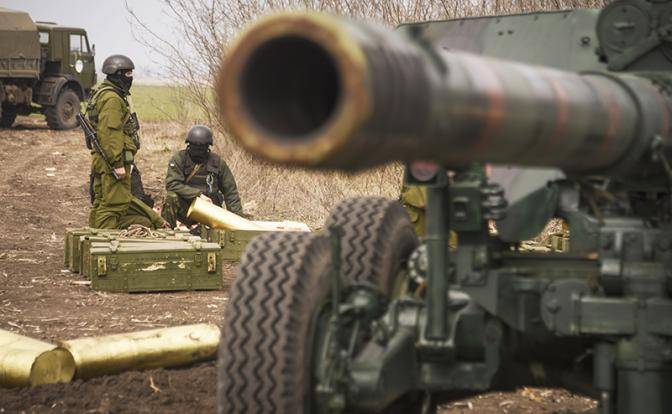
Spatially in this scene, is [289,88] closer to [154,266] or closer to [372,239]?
[372,239]

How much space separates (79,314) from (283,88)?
7130mm

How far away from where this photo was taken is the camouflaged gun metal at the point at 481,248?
2957mm

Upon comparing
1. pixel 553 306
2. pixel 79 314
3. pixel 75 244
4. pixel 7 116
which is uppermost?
pixel 7 116

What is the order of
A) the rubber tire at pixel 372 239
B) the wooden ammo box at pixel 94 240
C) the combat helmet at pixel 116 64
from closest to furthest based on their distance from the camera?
the rubber tire at pixel 372 239, the wooden ammo box at pixel 94 240, the combat helmet at pixel 116 64

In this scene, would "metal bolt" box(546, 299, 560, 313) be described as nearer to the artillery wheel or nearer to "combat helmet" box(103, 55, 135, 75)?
the artillery wheel

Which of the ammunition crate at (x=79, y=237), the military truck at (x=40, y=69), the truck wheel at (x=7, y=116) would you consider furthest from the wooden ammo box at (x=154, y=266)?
the truck wheel at (x=7, y=116)

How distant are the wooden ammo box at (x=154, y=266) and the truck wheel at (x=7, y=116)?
69.0 ft

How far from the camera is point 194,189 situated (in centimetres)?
1343

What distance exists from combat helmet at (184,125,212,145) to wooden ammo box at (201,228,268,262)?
1.42 meters

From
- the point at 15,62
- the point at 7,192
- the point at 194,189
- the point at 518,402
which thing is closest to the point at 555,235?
the point at 518,402

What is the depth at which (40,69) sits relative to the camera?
3162 centimetres

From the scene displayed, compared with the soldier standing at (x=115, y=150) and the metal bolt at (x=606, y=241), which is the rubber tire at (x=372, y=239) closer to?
the metal bolt at (x=606, y=241)

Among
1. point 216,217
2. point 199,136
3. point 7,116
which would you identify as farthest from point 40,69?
point 216,217

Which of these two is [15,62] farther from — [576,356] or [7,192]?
[576,356]
